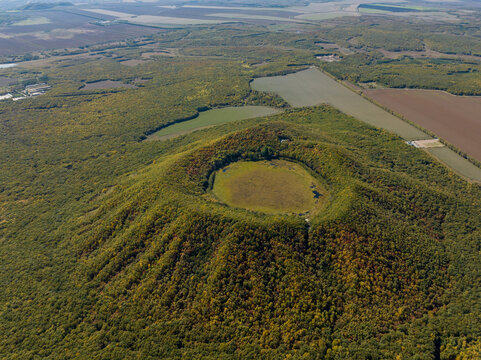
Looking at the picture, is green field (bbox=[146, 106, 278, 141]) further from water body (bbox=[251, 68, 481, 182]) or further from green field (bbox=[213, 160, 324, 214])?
green field (bbox=[213, 160, 324, 214])

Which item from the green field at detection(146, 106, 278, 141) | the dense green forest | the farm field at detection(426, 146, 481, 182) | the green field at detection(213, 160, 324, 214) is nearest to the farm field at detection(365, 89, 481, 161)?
the farm field at detection(426, 146, 481, 182)

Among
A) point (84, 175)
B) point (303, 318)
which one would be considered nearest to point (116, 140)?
point (84, 175)

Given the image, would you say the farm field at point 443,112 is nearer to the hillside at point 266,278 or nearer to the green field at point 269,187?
the hillside at point 266,278

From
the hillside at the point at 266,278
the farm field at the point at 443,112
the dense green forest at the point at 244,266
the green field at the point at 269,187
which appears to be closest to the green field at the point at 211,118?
the dense green forest at the point at 244,266

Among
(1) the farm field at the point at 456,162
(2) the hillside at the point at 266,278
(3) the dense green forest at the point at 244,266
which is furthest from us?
(1) the farm field at the point at 456,162

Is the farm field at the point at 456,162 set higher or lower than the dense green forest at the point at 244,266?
higher

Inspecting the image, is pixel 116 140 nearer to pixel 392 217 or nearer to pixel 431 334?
pixel 392 217

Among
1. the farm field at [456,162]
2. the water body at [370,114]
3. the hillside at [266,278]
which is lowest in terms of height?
the hillside at [266,278]
